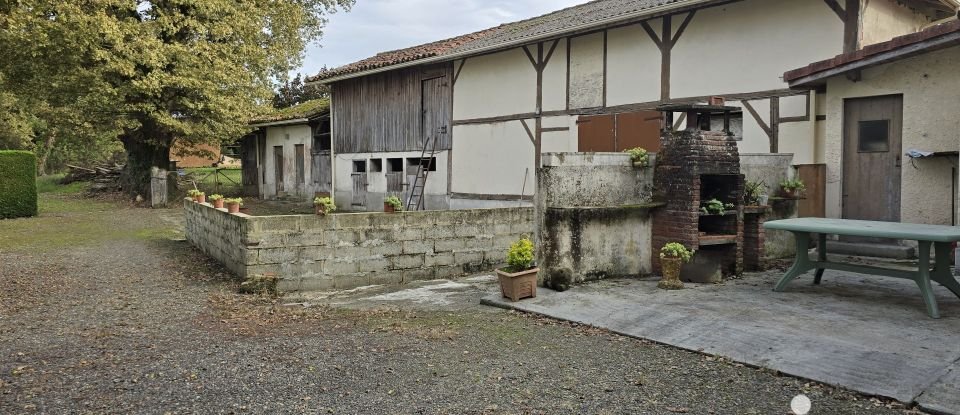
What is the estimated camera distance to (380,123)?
59.7 ft

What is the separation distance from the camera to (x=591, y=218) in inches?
287

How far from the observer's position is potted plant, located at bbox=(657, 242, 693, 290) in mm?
6945

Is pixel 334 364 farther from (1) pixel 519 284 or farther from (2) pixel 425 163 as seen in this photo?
(2) pixel 425 163

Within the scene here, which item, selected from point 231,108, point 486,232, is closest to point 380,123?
point 231,108

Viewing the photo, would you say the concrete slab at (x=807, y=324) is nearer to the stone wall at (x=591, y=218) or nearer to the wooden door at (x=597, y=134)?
the stone wall at (x=591, y=218)

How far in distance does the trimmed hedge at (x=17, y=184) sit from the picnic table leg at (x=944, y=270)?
19109 mm

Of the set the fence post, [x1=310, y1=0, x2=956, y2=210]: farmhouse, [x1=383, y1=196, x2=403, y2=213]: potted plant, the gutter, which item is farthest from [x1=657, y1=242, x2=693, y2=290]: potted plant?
the fence post

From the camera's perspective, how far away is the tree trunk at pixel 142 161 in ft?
67.9

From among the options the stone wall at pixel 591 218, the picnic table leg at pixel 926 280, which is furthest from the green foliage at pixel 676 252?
the picnic table leg at pixel 926 280

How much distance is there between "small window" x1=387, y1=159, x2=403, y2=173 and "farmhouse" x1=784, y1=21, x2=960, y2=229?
11481 mm

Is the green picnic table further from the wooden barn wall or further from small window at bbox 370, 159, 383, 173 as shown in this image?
small window at bbox 370, 159, 383, 173

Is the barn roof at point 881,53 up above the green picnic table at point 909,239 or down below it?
above

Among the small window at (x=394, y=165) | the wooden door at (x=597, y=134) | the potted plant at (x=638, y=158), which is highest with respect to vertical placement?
the wooden door at (x=597, y=134)

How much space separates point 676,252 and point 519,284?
1820mm
